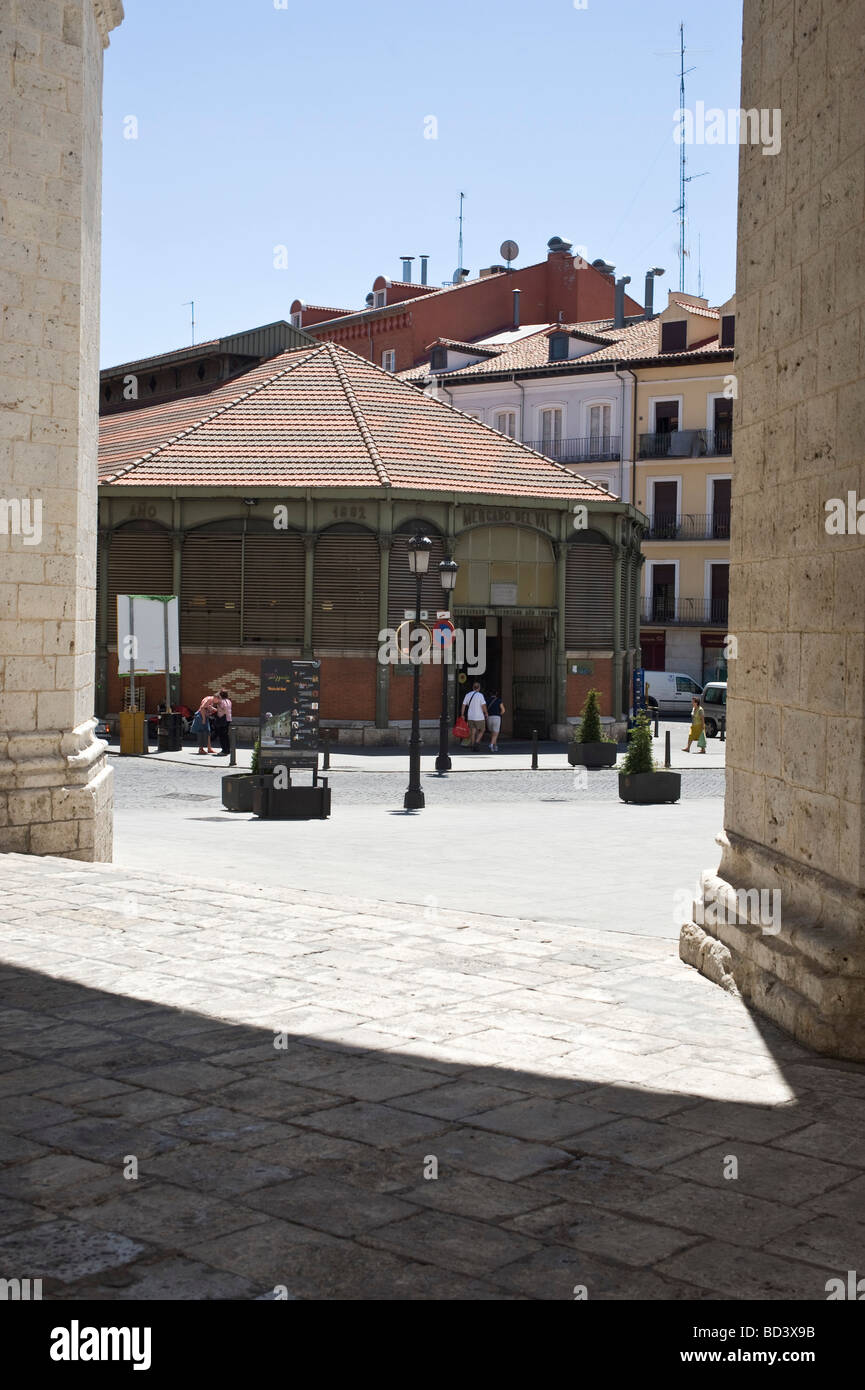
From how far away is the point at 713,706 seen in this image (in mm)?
37719

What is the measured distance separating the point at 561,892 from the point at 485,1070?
625cm

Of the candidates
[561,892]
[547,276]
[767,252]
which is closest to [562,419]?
[547,276]

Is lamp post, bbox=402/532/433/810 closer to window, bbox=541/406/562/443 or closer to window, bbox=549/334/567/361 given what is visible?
window, bbox=541/406/562/443

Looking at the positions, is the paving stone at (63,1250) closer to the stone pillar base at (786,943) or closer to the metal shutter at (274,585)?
the stone pillar base at (786,943)

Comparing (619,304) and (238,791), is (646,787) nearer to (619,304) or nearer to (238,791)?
(238,791)

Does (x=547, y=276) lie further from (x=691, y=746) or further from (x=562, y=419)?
(x=691, y=746)

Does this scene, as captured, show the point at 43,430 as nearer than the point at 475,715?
Yes

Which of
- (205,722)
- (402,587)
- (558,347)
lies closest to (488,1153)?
(205,722)

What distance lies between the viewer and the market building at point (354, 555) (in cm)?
3030

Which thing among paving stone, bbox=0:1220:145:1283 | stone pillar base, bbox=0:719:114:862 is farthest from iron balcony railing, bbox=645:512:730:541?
paving stone, bbox=0:1220:145:1283

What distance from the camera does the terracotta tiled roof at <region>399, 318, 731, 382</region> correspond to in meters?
47.9

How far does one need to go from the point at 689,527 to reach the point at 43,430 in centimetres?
3873

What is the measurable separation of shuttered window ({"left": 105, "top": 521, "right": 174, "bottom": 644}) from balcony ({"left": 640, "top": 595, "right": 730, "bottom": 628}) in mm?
20396

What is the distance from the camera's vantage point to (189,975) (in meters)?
6.97
